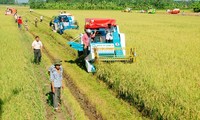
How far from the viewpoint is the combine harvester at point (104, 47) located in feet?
46.9

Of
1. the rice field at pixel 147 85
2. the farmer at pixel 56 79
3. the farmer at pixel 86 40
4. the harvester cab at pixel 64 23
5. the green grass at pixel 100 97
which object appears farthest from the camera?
the harvester cab at pixel 64 23

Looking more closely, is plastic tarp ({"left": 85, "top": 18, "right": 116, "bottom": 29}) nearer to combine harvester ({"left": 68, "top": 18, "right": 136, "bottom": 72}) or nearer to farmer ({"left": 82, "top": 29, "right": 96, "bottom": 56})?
combine harvester ({"left": 68, "top": 18, "right": 136, "bottom": 72})

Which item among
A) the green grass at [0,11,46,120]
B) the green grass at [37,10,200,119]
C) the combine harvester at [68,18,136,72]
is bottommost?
the green grass at [0,11,46,120]

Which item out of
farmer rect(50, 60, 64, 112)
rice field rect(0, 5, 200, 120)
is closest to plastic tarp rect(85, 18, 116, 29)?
rice field rect(0, 5, 200, 120)

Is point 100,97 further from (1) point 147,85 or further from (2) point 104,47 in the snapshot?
(2) point 104,47

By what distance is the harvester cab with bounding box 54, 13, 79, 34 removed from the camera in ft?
96.5

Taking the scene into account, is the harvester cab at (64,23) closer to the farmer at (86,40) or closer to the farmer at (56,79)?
the farmer at (86,40)

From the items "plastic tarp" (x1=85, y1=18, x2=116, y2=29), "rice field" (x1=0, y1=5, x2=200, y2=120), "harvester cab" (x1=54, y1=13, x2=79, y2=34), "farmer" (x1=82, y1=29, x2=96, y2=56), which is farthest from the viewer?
"harvester cab" (x1=54, y1=13, x2=79, y2=34)

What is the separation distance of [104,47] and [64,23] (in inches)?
608

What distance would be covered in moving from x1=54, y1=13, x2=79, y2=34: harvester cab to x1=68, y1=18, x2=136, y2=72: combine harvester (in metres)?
11.8

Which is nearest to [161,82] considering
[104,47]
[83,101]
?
[83,101]

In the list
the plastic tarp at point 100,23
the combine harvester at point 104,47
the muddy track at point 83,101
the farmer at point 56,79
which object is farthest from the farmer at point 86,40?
the farmer at point 56,79

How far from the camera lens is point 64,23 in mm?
29688

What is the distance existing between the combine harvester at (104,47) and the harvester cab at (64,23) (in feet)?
38.9
